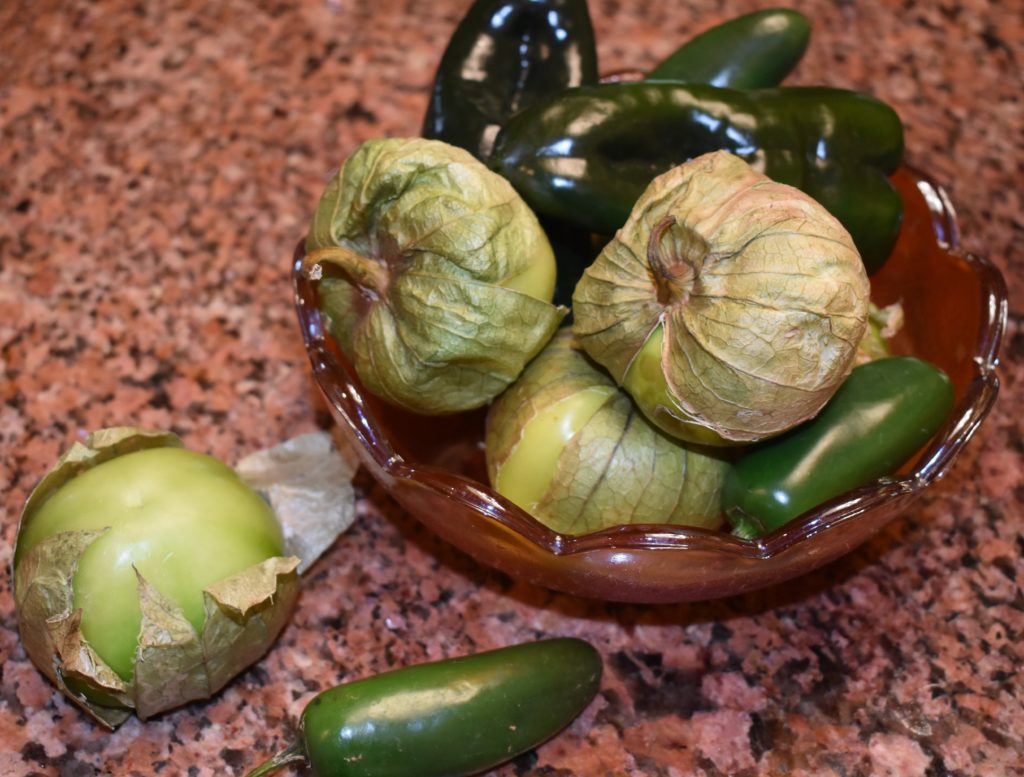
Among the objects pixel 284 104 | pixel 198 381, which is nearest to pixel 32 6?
pixel 284 104

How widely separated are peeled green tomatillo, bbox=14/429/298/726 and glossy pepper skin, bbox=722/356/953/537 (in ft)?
1.30

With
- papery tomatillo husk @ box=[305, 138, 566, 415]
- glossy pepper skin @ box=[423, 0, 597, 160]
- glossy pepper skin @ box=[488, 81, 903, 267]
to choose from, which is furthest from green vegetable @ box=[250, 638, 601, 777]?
glossy pepper skin @ box=[423, 0, 597, 160]

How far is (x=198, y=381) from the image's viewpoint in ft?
4.00

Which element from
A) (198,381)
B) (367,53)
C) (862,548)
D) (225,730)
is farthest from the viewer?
(367,53)

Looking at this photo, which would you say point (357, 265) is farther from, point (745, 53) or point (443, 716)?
point (745, 53)

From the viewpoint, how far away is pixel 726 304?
2.73 feet

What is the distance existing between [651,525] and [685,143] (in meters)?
0.40

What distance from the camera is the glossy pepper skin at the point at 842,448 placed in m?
0.90

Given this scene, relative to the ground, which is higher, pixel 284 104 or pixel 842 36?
pixel 842 36

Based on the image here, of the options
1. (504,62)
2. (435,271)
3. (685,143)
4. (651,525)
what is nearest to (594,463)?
(651,525)

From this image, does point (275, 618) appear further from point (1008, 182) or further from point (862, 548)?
point (1008, 182)

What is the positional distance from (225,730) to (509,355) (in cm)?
42

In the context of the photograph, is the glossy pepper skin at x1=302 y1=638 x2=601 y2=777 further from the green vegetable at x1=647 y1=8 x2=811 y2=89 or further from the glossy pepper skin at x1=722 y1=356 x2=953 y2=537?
the green vegetable at x1=647 y1=8 x2=811 y2=89

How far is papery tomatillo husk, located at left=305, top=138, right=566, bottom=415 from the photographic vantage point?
899mm
